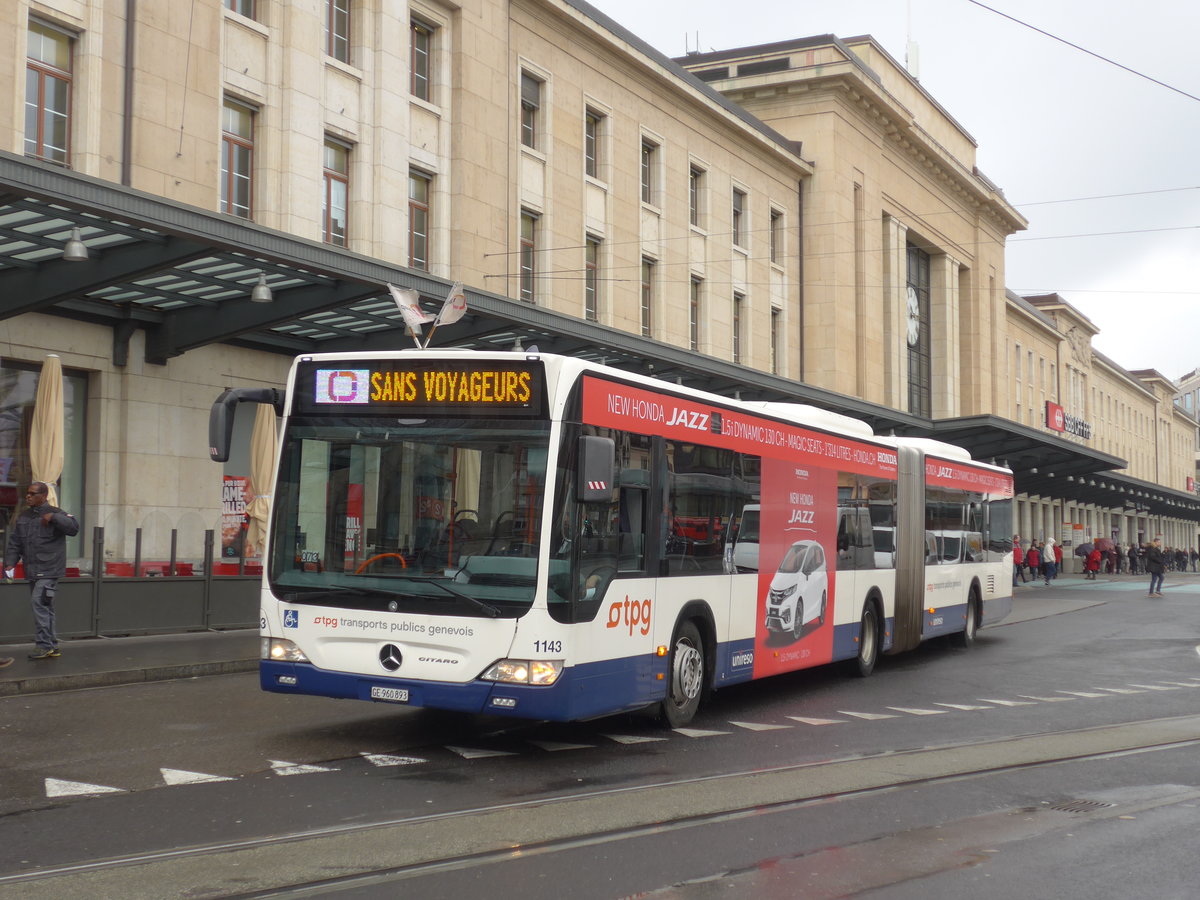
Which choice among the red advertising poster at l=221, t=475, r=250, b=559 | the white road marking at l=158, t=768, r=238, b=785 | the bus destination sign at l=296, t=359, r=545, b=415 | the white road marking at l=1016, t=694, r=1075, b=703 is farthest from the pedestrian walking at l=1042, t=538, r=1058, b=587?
the white road marking at l=158, t=768, r=238, b=785

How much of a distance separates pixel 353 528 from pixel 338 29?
1666 centimetres

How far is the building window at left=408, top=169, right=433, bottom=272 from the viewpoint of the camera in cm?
2531

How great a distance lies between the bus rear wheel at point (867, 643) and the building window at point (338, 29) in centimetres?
1385

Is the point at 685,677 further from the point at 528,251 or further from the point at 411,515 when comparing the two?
the point at 528,251

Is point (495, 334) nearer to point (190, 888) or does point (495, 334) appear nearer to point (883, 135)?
point (190, 888)

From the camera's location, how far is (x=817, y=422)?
1430cm

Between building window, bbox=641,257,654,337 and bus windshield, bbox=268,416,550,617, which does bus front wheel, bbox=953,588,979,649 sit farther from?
building window, bbox=641,257,654,337

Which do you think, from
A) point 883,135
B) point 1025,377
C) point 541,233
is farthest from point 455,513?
point 1025,377

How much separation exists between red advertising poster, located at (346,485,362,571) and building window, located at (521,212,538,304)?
19454 mm

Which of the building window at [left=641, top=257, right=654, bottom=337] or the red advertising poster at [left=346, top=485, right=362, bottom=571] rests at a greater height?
the building window at [left=641, top=257, right=654, bottom=337]

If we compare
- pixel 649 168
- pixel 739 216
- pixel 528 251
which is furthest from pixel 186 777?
pixel 739 216

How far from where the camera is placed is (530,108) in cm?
2931

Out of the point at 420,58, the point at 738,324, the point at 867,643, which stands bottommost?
the point at 867,643

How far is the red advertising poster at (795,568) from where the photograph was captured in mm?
12453
